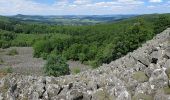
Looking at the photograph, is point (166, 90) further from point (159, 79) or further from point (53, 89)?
point (53, 89)

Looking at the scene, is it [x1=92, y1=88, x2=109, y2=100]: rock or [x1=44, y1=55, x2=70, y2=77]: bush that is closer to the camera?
[x1=92, y1=88, x2=109, y2=100]: rock

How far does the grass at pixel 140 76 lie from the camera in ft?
126

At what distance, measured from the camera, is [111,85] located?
3891 cm

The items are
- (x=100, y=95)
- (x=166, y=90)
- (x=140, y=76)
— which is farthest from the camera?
(x=140, y=76)


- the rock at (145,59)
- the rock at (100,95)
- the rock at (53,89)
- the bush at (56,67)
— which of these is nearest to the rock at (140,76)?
the rock at (145,59)

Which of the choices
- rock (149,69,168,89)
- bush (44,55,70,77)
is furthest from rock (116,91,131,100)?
bush (44,55,70,77)

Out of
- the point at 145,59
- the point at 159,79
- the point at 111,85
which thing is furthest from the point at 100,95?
the point at 145,59

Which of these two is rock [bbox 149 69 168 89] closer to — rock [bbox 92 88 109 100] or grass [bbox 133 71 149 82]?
grass [bbox 133 71 149 82]

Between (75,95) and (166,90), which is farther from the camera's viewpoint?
(75,95)

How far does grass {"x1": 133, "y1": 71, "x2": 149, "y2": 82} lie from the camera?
38431 millimetres

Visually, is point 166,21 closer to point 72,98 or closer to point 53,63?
point 53,63

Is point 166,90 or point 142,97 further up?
point 166,90

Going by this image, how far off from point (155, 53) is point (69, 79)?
11359 millimetres

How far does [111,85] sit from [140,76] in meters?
3.50
